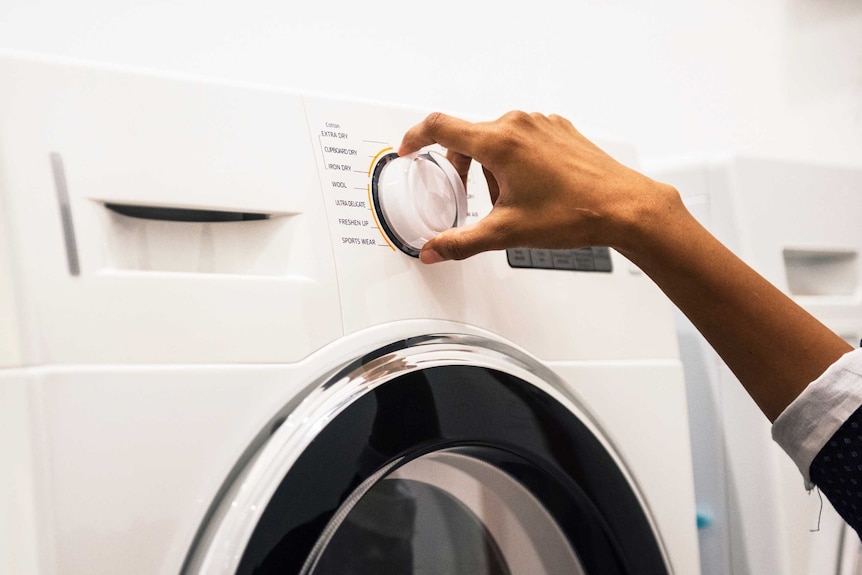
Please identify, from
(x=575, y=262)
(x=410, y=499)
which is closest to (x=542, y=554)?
(x=410, y=499)

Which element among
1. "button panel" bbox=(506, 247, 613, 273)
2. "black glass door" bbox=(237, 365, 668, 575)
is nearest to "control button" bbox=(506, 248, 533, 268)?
"button panel" bbox=(506, 247, 613, 273)

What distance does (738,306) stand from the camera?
0.54 m

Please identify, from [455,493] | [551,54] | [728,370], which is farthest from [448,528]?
[551,54]

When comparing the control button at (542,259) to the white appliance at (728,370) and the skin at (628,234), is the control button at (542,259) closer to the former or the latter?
the skin at (628,234)

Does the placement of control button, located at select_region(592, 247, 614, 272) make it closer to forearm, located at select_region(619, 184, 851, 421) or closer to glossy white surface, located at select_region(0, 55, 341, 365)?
forearm, located at select_region(619, 184, 851, 421)

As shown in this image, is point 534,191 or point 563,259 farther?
point 563,259

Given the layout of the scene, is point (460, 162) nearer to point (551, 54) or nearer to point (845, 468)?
point (845, 468)

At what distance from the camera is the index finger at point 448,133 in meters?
0.51

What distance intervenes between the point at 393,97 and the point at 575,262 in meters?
0.40

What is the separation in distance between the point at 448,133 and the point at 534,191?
0.22 feet

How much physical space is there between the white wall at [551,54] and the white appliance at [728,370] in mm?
293

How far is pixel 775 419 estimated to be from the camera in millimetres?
556

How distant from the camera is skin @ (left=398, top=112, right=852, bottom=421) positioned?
1.68ft

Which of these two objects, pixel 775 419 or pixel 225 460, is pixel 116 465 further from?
pixel 775 419
